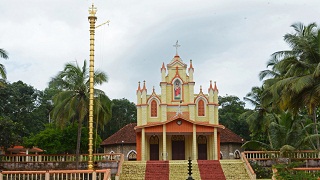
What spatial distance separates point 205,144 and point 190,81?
491 centimetres

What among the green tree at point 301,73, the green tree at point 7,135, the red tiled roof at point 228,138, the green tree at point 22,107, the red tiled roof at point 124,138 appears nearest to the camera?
the green tree at point 301,73

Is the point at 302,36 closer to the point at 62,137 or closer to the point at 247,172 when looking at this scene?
the point at 247,172

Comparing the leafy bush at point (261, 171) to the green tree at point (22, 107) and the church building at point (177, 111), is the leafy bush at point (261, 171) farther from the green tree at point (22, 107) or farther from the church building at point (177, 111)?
the green tree at point (22, 107)

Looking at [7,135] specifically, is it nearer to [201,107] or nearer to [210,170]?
[210,170]

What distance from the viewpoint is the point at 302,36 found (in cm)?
2489

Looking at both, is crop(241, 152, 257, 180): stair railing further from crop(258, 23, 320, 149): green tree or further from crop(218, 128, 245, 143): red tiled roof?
crop(218, 128, 245, 143): red tiled roof

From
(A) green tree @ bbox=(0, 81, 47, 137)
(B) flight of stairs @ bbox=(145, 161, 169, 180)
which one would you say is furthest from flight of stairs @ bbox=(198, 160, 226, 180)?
(A) green tree @ bbox=(0, 81, 47, 137)

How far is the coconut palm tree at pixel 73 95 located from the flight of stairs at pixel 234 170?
8125 mm

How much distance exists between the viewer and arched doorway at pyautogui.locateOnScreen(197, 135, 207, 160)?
3662 centimetres

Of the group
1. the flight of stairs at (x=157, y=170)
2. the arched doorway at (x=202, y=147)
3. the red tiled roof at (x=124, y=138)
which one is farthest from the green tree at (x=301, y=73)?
the red tiled roof at (x=124, y=138)

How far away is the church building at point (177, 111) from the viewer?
36031 millimetres

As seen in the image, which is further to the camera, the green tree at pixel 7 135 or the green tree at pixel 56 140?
the green tree at pixel 56 140

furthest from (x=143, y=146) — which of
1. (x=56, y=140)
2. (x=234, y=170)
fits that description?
(x=234, y=170)

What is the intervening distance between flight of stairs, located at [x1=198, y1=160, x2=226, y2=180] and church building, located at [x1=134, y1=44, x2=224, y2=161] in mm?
6189
